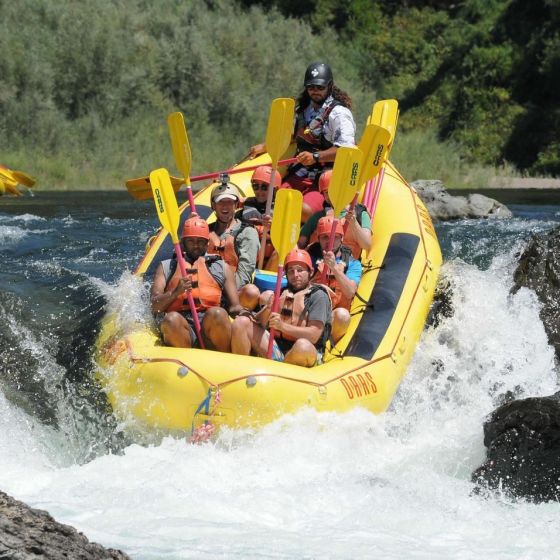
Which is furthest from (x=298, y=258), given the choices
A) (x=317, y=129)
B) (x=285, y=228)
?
(x=317, y=129)

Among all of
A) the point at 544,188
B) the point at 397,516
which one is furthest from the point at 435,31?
the point at 397,516

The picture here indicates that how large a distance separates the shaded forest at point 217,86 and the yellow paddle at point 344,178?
12128mm

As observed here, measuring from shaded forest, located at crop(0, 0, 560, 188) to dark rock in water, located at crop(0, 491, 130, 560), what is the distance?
14.8 meters

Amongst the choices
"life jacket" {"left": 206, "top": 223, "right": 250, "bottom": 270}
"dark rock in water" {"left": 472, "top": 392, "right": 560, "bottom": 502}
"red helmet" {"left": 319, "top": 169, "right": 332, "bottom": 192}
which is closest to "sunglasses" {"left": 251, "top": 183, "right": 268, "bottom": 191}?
"red helmet" {"left": 319, "top": 169, "right": 332, "bottom": 192}

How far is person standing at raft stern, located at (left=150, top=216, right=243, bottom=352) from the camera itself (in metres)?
5.95

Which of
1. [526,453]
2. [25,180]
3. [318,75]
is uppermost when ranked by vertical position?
[318,75]

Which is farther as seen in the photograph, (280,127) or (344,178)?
(280,127)

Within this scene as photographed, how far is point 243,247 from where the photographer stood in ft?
21.4

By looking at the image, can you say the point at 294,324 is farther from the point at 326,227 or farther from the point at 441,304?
the point at 441,304

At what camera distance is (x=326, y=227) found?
258 inches

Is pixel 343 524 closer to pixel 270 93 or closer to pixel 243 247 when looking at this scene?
pixel 243 247

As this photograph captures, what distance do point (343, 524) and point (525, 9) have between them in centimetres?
2003

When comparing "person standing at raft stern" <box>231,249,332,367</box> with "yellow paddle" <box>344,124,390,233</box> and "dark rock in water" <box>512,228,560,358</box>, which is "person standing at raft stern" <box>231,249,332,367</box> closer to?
"yellow paddle" <box>344,124,390,233</box>

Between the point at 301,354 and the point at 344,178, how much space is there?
45.9 inches
